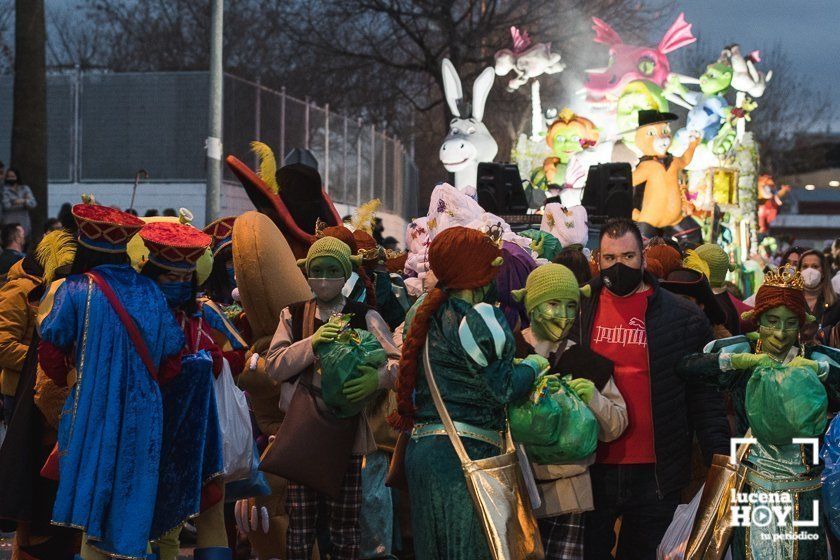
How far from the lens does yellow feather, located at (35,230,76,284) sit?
639 centimetres

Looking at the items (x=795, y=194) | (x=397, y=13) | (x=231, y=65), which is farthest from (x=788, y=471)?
(x=795, y=194)

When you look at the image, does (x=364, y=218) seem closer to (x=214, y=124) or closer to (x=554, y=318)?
(x=554, y=318)

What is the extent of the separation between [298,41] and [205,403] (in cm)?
2469

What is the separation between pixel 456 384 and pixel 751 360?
1.31 meters

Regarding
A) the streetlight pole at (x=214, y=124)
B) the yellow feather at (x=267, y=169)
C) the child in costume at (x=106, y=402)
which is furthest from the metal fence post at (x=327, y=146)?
the child in costume at (x=106, y=402)

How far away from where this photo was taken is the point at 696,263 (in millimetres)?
8094

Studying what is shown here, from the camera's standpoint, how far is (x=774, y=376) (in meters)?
5.43

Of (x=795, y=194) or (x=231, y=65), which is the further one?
(x=795, y=194)

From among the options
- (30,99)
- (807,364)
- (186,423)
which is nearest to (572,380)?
(807,364)

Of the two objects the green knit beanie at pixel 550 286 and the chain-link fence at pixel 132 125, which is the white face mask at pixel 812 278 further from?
the chain-link fence at pixel 132 125

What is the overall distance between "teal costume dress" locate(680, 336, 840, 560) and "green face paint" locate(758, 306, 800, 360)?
0.06 metres

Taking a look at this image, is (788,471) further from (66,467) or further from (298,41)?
(298,41)

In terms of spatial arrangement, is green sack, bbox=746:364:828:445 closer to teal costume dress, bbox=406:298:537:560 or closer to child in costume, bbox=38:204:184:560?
teal costume dress, bbox=406:298:537:560

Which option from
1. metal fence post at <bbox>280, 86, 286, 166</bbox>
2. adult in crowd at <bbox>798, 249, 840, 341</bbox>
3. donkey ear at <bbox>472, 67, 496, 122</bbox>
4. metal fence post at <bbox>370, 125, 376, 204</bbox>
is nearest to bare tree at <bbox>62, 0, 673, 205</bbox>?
metal fence post at <bbox>370, 125, 376, 204</bbox>
